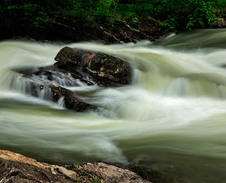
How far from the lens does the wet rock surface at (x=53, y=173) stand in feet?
6.31

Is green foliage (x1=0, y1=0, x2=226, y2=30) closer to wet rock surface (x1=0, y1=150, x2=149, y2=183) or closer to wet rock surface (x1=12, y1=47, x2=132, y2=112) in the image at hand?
wet rock surface (x1=12, y1=47, x2=132, y2=112)

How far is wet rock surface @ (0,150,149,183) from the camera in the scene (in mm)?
1924

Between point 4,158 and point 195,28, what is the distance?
12.6m

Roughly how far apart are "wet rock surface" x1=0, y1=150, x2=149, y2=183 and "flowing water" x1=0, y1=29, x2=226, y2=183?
514mm

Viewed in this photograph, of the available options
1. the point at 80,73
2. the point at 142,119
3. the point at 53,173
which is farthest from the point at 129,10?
the point at 53,173

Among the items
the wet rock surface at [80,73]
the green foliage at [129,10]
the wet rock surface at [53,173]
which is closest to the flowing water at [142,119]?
the wet rock surface at [80,73]

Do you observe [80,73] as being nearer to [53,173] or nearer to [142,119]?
[142,119]

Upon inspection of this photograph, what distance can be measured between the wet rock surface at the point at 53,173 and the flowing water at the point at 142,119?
0.51 meters

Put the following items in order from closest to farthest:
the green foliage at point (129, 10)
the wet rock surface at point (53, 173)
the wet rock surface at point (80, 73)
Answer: the wet rock surface at point (53, 173) < the wet rock surface at point (80, 73) < the green foliage at point (129, 10)

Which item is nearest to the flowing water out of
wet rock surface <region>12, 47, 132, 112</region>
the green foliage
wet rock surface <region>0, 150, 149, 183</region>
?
wet rock surface <region>12, 47, 132, 112</region>

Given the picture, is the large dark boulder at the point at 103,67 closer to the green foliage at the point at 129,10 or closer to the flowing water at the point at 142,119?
the flowing water at the point at 142,119

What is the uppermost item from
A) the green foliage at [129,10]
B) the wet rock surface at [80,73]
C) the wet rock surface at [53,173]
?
the green foliage at [129,10]

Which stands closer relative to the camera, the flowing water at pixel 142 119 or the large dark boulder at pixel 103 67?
the flowing water at pixel 142 119

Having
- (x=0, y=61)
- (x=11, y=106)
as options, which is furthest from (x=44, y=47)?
(x=11, y=106)
